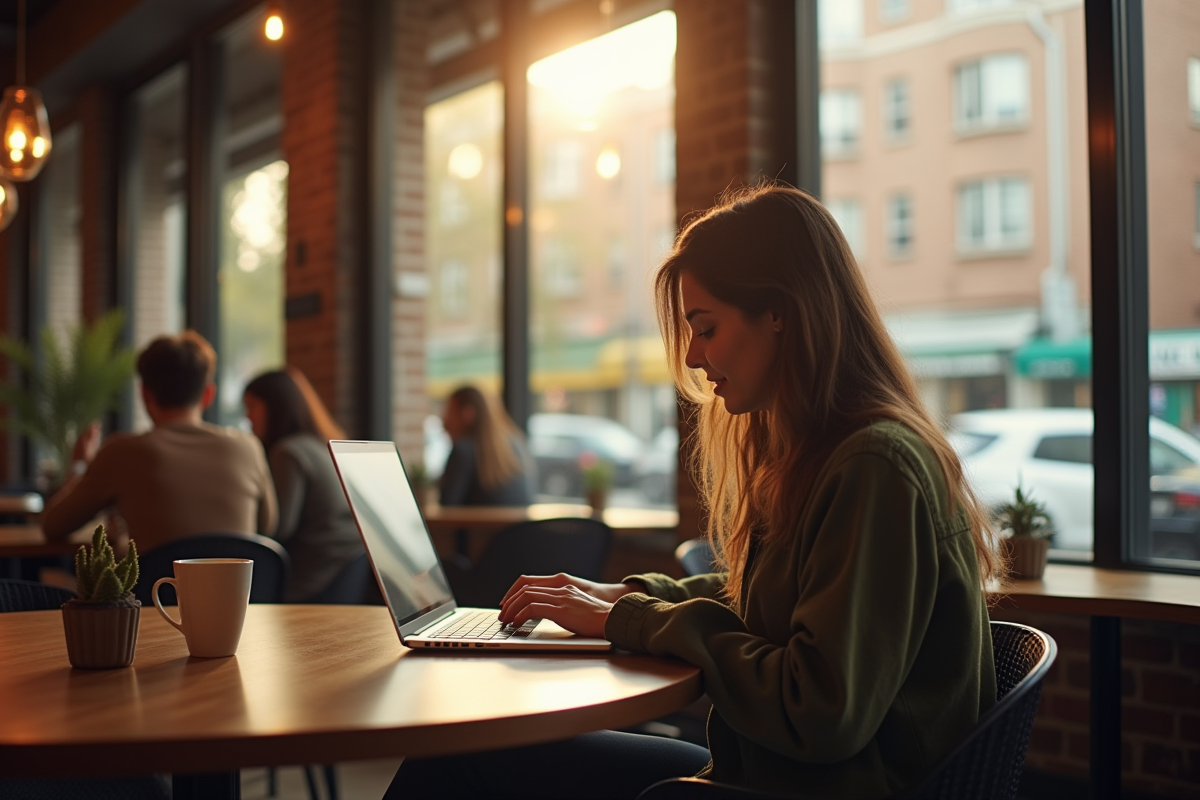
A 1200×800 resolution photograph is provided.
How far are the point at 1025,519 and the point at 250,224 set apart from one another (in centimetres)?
565

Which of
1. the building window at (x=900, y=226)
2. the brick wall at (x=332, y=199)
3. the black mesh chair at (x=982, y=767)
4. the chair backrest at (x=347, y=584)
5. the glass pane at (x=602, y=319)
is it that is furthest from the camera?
the glass pane at (x=602, y=319)

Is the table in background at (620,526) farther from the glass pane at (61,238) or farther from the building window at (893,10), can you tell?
the glass pane at (61,238)

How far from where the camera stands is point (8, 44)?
8.45 meters

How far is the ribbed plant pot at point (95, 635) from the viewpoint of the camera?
1.31m

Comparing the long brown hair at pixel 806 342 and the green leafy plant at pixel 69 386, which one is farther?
the green leafy plant at pixel 69 386

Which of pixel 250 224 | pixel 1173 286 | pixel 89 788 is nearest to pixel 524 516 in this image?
pixel 1173 286

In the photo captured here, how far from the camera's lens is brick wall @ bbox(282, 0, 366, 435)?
5.32m

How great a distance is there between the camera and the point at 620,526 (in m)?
3.63

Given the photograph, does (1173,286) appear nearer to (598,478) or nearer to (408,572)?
(598,478)

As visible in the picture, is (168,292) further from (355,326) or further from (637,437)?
(637,437)

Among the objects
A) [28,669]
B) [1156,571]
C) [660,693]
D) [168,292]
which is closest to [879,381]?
[660,693]

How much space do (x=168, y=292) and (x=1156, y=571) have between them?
7292mm

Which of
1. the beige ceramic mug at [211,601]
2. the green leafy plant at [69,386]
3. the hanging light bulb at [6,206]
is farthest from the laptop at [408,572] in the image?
the green leafy plant at [69,386]

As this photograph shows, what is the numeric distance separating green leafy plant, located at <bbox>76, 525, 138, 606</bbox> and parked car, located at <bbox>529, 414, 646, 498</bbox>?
859cm
